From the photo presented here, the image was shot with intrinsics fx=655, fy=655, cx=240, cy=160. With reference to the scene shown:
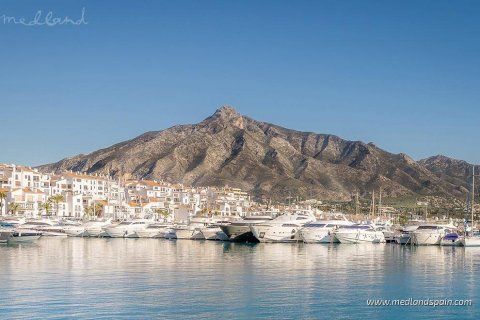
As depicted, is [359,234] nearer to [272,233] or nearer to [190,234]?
[272,233]

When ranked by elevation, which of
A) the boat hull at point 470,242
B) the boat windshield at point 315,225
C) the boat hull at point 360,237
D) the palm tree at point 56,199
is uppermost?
the palm tree at point 56,199

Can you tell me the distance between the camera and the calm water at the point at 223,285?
29.7 metres

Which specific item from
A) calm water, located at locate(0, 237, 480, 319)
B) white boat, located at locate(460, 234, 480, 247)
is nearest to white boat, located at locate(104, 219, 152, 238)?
calm water, located at locate(0, 237, 480, 319)

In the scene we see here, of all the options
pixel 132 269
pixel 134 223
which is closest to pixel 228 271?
pixel 132 269

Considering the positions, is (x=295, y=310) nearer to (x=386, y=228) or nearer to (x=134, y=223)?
(x=134, y=223)

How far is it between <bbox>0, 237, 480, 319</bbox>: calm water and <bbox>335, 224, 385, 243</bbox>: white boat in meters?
21.6

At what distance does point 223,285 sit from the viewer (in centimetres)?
3744

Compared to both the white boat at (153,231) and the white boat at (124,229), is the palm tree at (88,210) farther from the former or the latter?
the white boat at (153,231)


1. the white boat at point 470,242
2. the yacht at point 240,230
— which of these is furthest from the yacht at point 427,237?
the yacht at point 240,230

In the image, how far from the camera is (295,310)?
2991 centimetres

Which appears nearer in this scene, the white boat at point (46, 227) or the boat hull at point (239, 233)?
the boat hull at point (239, 233)
